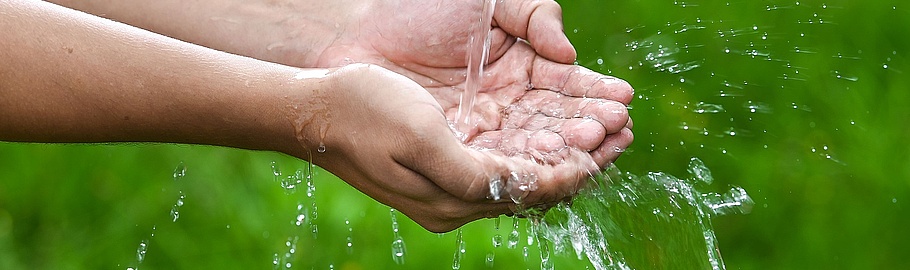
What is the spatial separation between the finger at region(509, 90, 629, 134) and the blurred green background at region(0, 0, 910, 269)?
828 mm

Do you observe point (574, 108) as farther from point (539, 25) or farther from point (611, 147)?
point (539, 25)

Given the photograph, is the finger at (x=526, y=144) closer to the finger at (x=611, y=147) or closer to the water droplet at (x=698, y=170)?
the finger at (x=611, y=147)

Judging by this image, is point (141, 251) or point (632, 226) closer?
point (632, 226)

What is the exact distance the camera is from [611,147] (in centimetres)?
196

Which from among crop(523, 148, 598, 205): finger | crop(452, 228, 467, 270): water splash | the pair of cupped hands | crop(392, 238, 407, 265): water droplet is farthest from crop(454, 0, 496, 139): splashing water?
crop(392, 238, 407, 265): water droplet

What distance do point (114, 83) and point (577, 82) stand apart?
0.90 metres

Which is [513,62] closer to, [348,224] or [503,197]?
[503,197]

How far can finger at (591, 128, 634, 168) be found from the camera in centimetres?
194

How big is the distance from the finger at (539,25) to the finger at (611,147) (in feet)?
0.91

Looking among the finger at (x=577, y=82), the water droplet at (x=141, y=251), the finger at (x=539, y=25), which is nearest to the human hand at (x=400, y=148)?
the finger at (x=577, y=82)

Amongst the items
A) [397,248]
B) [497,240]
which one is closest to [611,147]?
[497,240]

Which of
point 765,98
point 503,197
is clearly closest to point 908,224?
point 765,98

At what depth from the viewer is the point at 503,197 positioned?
1.73 metres

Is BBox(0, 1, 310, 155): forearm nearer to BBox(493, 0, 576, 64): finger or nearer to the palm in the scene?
the palm
